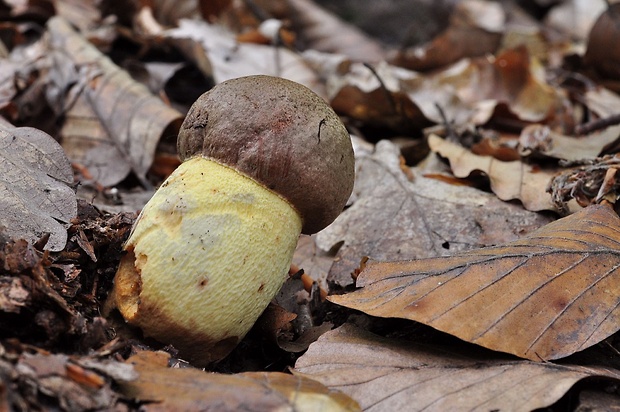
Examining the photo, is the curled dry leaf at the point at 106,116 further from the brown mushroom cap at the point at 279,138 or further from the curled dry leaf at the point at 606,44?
the curled dry leaf at the point at 606,44

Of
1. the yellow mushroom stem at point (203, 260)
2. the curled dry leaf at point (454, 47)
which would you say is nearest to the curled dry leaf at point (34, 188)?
the yellow mushroom stem at point (203, 260)

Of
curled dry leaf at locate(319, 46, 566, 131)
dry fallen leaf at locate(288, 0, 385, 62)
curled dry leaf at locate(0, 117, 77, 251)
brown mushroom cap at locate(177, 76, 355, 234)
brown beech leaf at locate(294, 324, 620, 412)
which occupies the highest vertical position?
brown mushroom cap at locate(177, 76, 355, 234)

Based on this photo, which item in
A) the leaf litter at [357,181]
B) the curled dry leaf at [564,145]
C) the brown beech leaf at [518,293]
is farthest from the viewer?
the curled dry leaf at [564,145]

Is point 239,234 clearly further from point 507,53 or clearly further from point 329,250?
point 507,53

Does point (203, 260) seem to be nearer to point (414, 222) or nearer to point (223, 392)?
point (223, 392)

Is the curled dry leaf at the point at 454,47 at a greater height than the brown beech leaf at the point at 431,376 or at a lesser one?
lesser

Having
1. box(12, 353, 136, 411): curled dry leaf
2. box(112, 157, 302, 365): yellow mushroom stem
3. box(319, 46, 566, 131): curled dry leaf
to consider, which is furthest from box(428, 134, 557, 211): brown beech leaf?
box(12, 353, 136, 411): curled dry leaf

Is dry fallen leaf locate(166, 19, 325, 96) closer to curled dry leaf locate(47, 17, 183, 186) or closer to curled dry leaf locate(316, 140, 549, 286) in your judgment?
curled dry leaf locate(47, 17, 183, 186)

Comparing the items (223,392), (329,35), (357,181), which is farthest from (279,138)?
(329,35)
